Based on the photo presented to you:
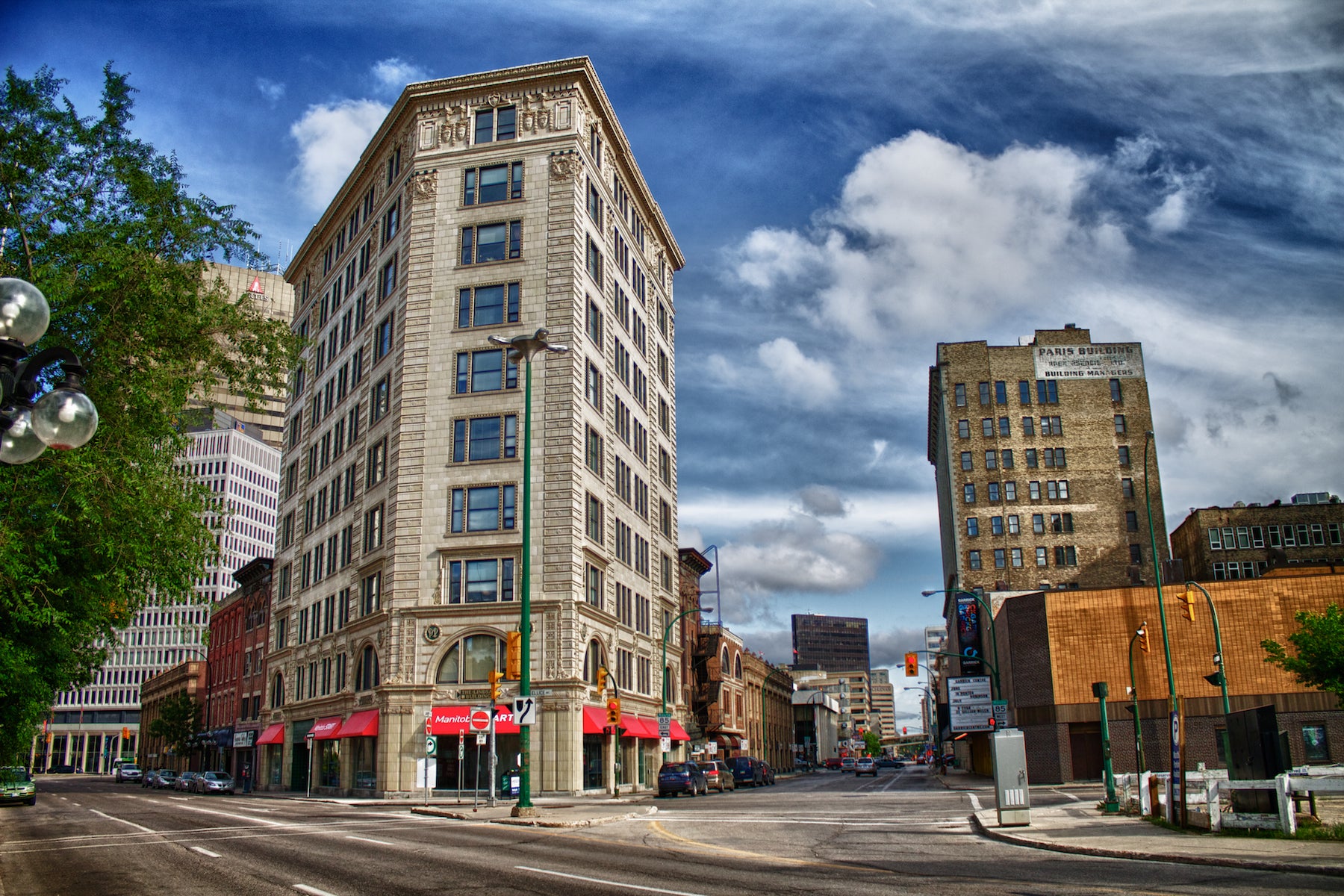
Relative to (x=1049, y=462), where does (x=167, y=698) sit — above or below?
below

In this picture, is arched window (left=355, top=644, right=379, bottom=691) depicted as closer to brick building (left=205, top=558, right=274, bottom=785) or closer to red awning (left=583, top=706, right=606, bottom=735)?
red awning (left=583, top=706, right=606, bottom=735)

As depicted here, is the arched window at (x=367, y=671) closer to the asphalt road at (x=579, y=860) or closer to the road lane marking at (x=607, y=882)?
the asphalt road at (x=579, y=860)

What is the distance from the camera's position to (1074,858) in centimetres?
1588

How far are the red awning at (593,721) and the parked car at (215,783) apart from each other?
96.6 ft

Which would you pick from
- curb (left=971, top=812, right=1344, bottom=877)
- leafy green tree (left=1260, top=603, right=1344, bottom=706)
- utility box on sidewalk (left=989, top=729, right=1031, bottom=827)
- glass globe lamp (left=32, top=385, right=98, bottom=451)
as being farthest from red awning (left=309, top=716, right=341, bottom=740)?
glass globe lamp (left=32, top=385, right=98, bottom=451)

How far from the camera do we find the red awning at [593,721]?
44562 mm

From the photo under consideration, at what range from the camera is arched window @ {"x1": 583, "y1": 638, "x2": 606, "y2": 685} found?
155 ft

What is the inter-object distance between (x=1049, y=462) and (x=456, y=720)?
220 ft

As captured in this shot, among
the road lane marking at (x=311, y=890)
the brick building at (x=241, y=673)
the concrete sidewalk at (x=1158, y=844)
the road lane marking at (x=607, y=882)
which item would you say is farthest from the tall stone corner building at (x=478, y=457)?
the road lane marking at (x=311, y=890)

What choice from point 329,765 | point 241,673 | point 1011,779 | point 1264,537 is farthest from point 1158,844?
point 1264,537

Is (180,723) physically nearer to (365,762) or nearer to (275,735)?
(275,735)

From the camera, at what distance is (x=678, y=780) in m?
46.0

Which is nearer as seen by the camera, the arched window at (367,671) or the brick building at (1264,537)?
the arched window at (367,671)

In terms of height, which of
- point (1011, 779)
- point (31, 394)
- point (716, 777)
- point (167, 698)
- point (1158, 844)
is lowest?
point (716, 777)
